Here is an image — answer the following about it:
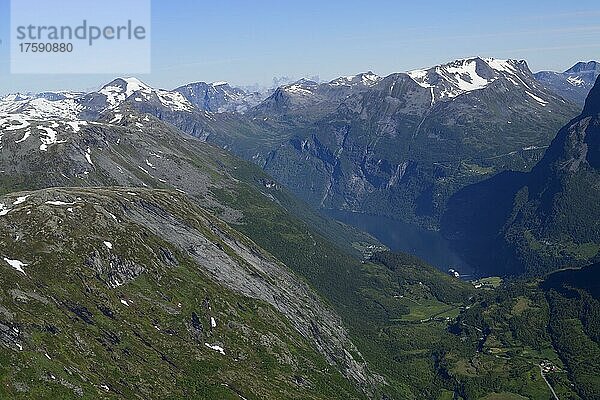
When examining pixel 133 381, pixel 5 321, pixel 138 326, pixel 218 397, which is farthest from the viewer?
pixel 138 326

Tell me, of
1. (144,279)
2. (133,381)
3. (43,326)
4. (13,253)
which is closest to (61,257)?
(13,253)

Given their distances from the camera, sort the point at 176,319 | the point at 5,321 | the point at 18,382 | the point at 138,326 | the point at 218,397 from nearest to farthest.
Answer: the point at 18,382 < the point at 5,321 < the point at 218,397 < the point at 138,326 < the point at 176,319

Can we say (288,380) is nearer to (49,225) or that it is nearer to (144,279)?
(144,279)

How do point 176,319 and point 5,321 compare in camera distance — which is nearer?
point 5,321

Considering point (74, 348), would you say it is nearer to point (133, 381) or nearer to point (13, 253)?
point (133, 381)

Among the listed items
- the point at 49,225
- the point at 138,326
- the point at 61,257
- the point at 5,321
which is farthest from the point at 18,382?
the point at 49,225

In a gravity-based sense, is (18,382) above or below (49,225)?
below

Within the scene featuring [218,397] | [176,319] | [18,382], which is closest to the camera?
[18,382]

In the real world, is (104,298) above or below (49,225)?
below

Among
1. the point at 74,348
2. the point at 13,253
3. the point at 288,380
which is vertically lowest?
the point at 288,380
